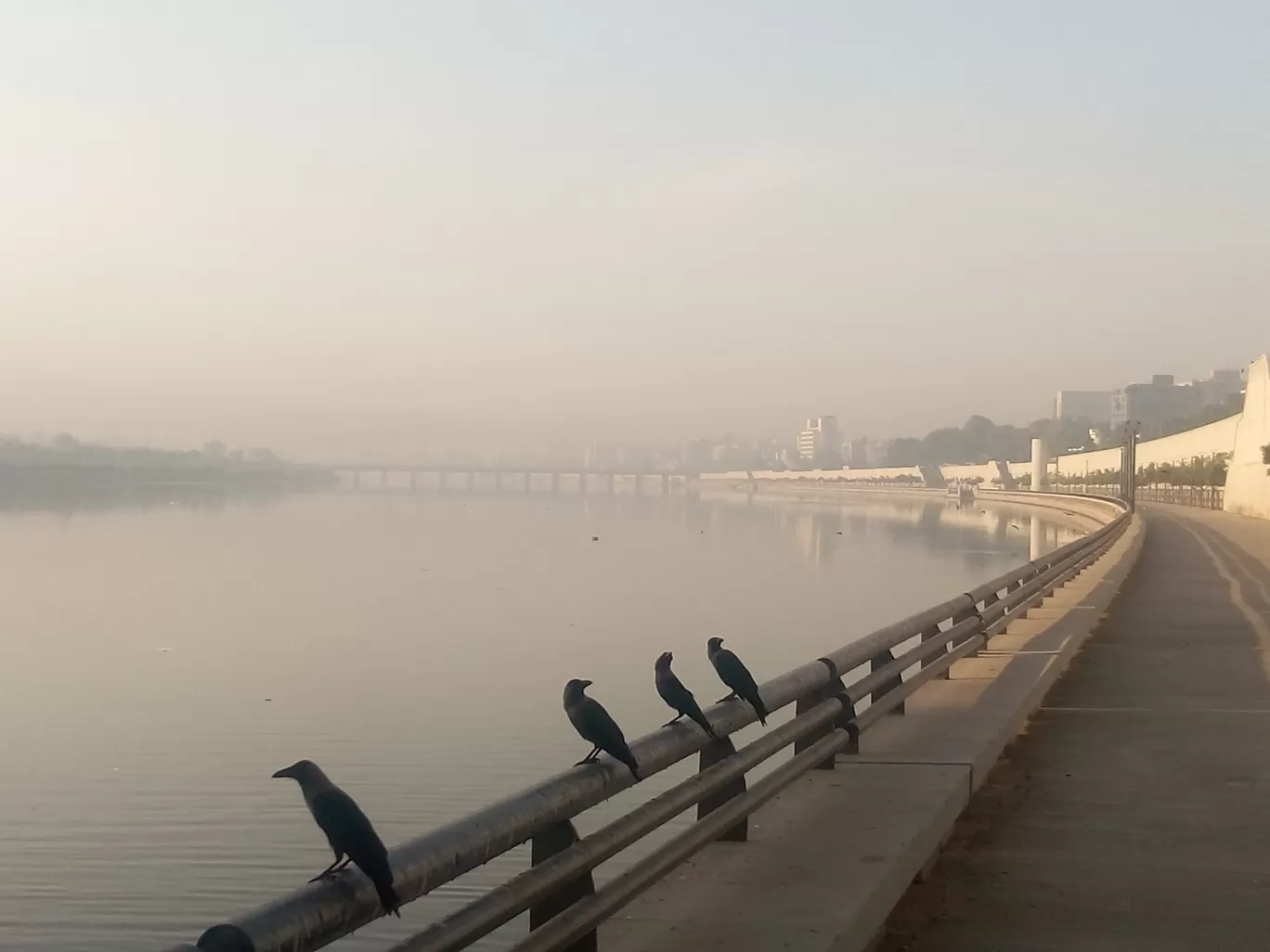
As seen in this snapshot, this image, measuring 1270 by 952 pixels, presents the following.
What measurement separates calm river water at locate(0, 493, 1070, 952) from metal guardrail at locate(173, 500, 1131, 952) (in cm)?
392

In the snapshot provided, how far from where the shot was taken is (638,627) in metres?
34.7

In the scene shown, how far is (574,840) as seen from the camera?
5.07 m

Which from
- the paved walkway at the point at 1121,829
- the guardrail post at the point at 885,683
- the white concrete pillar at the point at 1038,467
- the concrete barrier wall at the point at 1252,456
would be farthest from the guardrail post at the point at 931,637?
the white concrete pillar at the point at 1038,467

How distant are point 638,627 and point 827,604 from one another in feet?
24.8


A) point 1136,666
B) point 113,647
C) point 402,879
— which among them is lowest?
point 113,647

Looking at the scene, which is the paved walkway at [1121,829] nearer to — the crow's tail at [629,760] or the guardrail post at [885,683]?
the guardrail post at [885,683]

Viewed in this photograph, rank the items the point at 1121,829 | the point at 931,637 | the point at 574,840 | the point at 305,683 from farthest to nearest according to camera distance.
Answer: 1. the point at 305,683
2. the point at 931,637
3. the point at 1121,829
4. the point at 574,840

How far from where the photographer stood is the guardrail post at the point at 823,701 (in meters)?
8.46

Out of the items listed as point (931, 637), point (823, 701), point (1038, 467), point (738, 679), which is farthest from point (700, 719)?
point (1038, 467)

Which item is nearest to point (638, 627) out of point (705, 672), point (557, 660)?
point (557, 660)

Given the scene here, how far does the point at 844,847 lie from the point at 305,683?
2070 centimetres

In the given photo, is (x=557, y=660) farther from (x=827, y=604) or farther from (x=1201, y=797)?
(x=1201, y=797)

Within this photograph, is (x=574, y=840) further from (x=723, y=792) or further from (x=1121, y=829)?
(x=1121, y=829)

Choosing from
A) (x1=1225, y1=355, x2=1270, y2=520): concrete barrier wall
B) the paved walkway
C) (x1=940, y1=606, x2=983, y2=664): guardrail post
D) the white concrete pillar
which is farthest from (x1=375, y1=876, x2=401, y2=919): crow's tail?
the white concrete pillar
